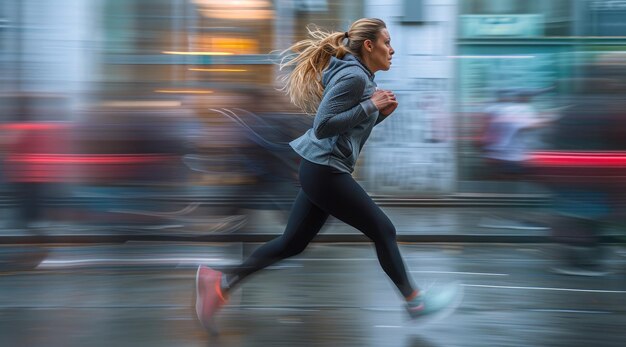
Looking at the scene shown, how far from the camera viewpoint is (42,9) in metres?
13.2

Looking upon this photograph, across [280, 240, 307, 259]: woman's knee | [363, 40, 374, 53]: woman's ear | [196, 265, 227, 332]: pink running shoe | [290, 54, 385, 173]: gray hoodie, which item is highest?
[363, 40, 374, 53]: woman's ear

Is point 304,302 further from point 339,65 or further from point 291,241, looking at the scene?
point 339,65

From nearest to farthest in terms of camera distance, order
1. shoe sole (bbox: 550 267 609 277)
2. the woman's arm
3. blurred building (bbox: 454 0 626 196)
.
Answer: the woman's arm, shoe sole (bbox: 550 267 609 277), blurred building (bbox: 454 0 626 196)

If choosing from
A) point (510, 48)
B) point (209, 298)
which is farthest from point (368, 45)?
point (510, 48)

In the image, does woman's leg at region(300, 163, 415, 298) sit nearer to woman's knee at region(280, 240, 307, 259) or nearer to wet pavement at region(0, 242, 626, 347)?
woman's knee at region(280, 240, 307, 259)

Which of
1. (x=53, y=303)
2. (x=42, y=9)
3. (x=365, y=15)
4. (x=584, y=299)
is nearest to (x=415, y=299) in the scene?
(x=584, y=299)

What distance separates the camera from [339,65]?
15.7 feet

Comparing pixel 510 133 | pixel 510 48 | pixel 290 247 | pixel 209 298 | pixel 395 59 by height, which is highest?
pixel 510 48

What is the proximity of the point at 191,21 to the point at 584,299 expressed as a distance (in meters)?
8.87

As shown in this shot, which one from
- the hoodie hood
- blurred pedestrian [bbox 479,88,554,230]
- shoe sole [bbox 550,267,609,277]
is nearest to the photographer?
the hoodie hood

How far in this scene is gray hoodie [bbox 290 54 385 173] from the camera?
465 centimetres

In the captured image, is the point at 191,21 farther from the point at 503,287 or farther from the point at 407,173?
the point at 503,287

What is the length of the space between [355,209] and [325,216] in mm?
260

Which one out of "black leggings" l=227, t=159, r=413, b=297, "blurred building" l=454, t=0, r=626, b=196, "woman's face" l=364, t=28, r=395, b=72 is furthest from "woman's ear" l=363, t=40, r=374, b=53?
"blurred building" l=454, t=0, r=626, b=196
